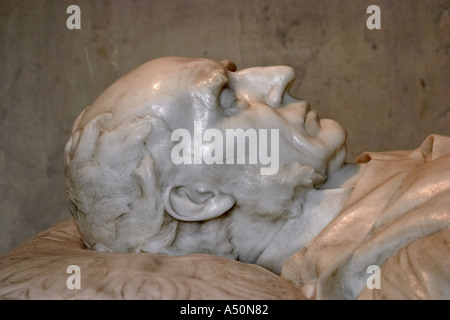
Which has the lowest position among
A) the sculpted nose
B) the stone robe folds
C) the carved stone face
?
the stone robe folds

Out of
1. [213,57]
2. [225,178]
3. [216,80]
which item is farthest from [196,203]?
[213,57]

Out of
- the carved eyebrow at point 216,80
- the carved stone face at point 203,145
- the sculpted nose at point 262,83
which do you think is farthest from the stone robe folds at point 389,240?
the carved eyebrow at point 216,80

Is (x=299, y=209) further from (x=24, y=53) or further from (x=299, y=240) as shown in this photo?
(x=24, y=53)

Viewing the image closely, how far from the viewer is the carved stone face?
6.81 ft

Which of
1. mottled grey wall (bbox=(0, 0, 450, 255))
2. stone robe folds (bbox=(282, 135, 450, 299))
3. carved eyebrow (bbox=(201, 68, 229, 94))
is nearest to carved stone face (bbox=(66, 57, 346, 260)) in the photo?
carved eyebrow (bbox=(201, 68, 229, 94))

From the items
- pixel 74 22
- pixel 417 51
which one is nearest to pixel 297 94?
pixel 417 51

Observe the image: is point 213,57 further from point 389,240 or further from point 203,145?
point 389,240

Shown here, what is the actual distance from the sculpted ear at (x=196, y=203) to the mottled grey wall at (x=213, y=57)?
1355mm

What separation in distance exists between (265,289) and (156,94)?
573 millimetres

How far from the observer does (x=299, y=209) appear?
2.16 metres

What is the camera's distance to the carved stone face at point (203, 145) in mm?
2074

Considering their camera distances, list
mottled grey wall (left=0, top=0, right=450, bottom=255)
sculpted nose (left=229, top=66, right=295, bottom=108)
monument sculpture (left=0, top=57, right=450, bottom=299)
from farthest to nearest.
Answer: mottled grey wall (left=0, top=0, right=450, bottom=255) < sculpted nose (left=229, top=66, right=295, bottom=108) < monument sculpture (left=0, top=57, right=450, bottom=299)

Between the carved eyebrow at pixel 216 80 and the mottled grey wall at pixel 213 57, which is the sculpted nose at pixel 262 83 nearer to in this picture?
the carved eyebrow at pixel 216 80

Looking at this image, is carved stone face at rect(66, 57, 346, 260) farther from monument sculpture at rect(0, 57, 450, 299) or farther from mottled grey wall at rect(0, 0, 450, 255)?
mottled grey wall at rect(0, 0, 450, 255)
